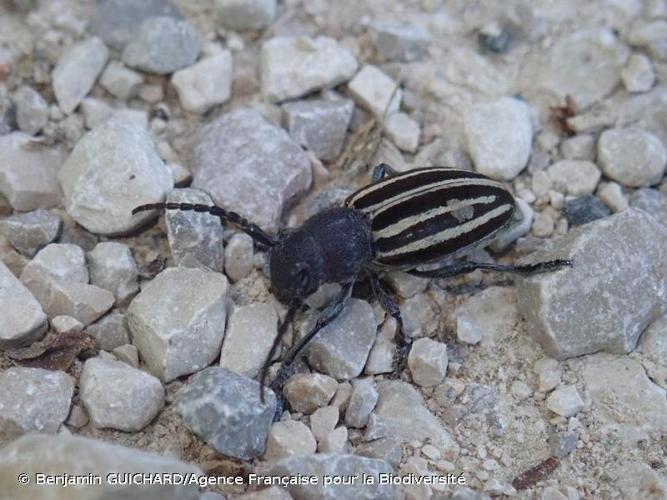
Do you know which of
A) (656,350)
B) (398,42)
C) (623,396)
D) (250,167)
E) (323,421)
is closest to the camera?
(323,421)

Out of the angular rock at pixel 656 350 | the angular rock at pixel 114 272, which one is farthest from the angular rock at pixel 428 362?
the angular rock at pixel 114 272

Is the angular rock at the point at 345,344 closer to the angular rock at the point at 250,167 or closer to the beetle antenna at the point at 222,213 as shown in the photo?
the beetle antenna at the point at 222,213

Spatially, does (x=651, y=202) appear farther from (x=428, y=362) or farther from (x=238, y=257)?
(x=238, y=257)

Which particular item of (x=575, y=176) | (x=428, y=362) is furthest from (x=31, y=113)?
(x=575, y=176)

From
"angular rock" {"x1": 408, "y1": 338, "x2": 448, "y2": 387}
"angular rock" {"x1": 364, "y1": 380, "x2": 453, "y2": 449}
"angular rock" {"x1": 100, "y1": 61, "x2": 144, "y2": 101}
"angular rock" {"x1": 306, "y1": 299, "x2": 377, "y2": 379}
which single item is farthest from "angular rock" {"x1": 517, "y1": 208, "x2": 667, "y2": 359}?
"angular rock" {"x1": 100, "y1": 61, "x2": 144, "y2": 101}

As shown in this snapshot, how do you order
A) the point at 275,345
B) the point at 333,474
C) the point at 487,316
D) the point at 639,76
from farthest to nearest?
the point at 639,76, the point at 487,316, the point at 275,345, the point at 333,474

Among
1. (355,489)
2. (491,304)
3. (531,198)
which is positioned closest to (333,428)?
(355,489)

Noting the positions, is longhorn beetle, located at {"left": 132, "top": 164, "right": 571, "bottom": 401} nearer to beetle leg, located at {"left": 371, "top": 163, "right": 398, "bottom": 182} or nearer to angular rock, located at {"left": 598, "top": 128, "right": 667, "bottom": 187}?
beetle leg, located at {"left": 371, "top": 163, "right": 398, "bottom": 182}
